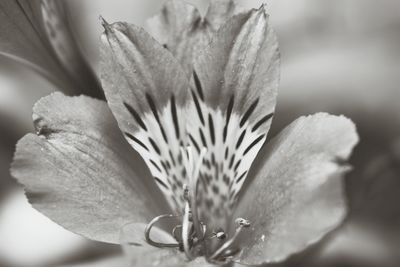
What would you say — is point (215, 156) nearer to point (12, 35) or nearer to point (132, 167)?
point (132, 167)

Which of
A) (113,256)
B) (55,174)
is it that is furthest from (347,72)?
(55,174)

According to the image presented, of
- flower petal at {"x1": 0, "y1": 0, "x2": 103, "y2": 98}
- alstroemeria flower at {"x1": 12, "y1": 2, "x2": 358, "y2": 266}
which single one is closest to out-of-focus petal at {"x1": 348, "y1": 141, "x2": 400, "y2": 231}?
alstroemeria flower at {"x1": 12, "y1": 2, "x2": 358, "y2": 266}

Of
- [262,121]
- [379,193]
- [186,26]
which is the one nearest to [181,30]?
[186,26]

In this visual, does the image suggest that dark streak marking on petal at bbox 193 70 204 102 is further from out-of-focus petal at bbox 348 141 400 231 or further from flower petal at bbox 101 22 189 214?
out-of-focus petal at bbox 348 141 400 231

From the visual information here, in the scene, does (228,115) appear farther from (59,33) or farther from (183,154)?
(59,33)

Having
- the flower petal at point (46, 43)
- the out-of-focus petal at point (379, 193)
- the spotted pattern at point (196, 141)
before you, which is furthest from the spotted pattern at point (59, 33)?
the out-of-focus petal at point (379, 193)
